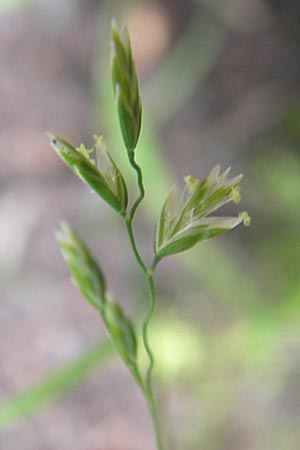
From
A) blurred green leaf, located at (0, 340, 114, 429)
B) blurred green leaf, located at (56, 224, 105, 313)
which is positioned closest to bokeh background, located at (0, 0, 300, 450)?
blurred green leaf, located at (0, 340, 114, 429)

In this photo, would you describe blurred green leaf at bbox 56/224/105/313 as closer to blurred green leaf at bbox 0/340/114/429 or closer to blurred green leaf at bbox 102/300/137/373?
blurred green leaf at bbox 102/300/137/373

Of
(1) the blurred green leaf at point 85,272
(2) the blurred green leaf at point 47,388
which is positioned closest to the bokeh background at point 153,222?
(2) the blurred green leaf at point 47,388

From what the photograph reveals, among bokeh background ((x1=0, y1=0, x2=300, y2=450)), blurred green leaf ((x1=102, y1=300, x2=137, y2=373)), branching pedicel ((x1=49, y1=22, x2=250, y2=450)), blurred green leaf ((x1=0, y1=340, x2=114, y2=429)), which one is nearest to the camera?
branching pedicel ((x1=49, y1=22, x2=250, y2=450))

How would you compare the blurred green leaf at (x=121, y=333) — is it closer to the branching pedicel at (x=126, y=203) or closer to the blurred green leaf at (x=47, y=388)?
the branching pedicel at (x=126, y=203)

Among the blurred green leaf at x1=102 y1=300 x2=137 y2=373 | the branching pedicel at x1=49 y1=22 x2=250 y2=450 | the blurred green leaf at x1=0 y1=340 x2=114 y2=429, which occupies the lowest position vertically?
the blurred green leaf at x1=0 y1=340 x2=114 y2=429

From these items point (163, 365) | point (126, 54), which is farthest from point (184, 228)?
point (163, 365)
